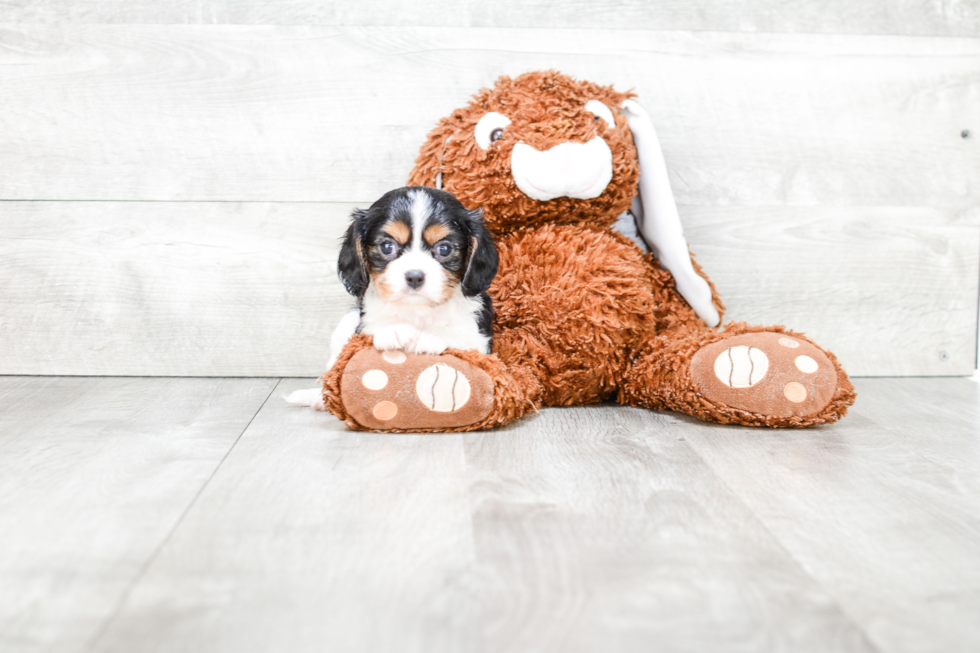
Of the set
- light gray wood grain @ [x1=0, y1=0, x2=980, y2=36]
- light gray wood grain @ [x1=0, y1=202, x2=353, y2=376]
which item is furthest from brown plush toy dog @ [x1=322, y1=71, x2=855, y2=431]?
light gray wood grain @ [x1=0, y1=202, x2=353, y2=376]

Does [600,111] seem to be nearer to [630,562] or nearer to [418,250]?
[418,250]

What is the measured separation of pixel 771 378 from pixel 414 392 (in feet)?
2.36

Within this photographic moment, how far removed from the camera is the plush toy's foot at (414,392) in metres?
1.50

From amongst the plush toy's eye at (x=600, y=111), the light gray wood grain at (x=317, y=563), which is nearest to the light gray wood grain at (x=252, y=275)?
the plush toy's eye at (x=600, y=111)

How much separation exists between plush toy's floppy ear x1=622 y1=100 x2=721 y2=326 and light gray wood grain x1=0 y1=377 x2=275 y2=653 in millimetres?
1052

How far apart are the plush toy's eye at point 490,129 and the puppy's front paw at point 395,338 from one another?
1.65 feet

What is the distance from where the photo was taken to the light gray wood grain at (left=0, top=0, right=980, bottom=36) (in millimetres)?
2057

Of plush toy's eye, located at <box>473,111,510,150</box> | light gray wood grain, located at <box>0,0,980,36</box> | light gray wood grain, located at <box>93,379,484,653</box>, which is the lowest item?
light gray wood grain, located at <box>93,379,484,653</box>

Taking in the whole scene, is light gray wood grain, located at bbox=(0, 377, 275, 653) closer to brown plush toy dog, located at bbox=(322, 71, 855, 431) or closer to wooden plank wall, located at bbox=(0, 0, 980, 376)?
wooden plank wall, located at bbox=(0, 0, 980, 376)

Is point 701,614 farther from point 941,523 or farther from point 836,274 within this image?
point 836,274

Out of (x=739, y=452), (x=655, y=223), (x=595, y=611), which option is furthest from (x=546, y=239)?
(x=595, y=611)

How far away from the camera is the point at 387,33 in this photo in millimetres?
2090

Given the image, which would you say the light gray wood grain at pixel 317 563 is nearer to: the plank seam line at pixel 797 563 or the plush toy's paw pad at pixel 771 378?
the plank seam line at pixel 797 563

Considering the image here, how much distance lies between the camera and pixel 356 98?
82.6 inches
